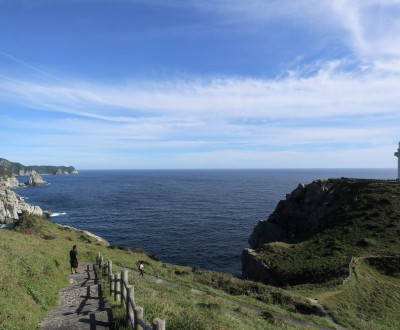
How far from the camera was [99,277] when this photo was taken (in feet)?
78.1

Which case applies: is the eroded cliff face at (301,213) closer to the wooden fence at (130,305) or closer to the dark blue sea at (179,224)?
the dark blue sea at (179,224)

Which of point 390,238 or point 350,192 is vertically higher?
point 350,192

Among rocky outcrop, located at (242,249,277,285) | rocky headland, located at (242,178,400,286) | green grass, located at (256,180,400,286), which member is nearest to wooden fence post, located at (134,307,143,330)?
green grass, located at (256,180,400,286)

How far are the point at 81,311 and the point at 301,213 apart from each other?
232ft

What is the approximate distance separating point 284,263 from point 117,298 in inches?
1452

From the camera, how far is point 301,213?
3108 inches

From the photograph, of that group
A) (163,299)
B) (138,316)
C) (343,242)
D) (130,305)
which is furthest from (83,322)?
(343,242)

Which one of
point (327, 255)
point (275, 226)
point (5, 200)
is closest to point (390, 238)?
point (327, 255)

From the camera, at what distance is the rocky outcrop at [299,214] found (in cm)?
7406

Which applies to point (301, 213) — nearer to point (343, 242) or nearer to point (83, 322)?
point (343, 242)

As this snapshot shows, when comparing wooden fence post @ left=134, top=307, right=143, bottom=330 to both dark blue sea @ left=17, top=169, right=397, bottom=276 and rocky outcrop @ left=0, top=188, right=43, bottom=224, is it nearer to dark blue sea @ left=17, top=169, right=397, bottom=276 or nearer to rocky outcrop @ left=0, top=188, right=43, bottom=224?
dark blue sea @ left=17, top=169, right=397, bottom=276

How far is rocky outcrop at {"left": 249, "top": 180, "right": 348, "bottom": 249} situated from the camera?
243 ft

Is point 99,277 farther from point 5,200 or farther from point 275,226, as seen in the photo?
point 5,200

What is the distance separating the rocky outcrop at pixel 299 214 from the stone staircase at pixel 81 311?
58.7 metres
